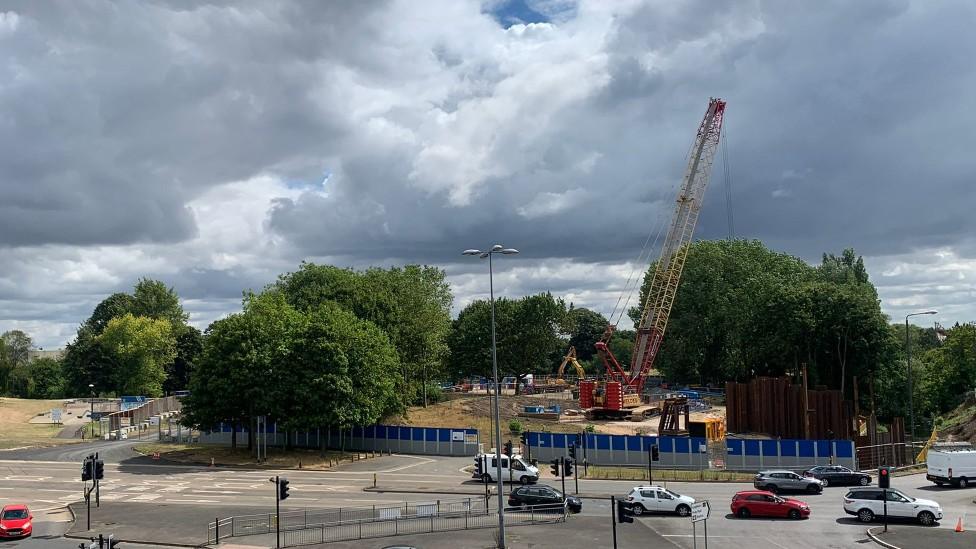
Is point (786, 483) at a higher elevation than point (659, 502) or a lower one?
lower

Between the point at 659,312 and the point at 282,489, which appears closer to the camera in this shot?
the point at 282,489

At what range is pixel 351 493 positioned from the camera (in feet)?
163

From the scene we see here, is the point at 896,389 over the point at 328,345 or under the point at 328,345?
under

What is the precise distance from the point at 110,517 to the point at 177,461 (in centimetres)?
2399

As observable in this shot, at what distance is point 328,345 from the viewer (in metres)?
64.2

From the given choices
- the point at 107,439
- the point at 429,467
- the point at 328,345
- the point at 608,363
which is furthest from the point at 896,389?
the point at 107,439

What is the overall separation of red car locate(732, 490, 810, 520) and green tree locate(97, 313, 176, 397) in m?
114

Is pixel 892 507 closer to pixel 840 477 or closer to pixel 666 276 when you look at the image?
pixel 840 477

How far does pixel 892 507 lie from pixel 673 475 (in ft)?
60.3

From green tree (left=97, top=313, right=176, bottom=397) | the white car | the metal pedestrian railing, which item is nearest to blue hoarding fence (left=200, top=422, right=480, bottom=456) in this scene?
the metal pedestrian railing

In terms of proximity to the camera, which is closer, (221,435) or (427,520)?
(427,520)

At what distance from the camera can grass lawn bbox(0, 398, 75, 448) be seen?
270 feet

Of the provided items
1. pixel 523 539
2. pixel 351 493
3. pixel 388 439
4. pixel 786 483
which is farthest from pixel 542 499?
pixel 388 439

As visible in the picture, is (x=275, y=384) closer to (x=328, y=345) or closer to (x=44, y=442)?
(x=328, y=345)
